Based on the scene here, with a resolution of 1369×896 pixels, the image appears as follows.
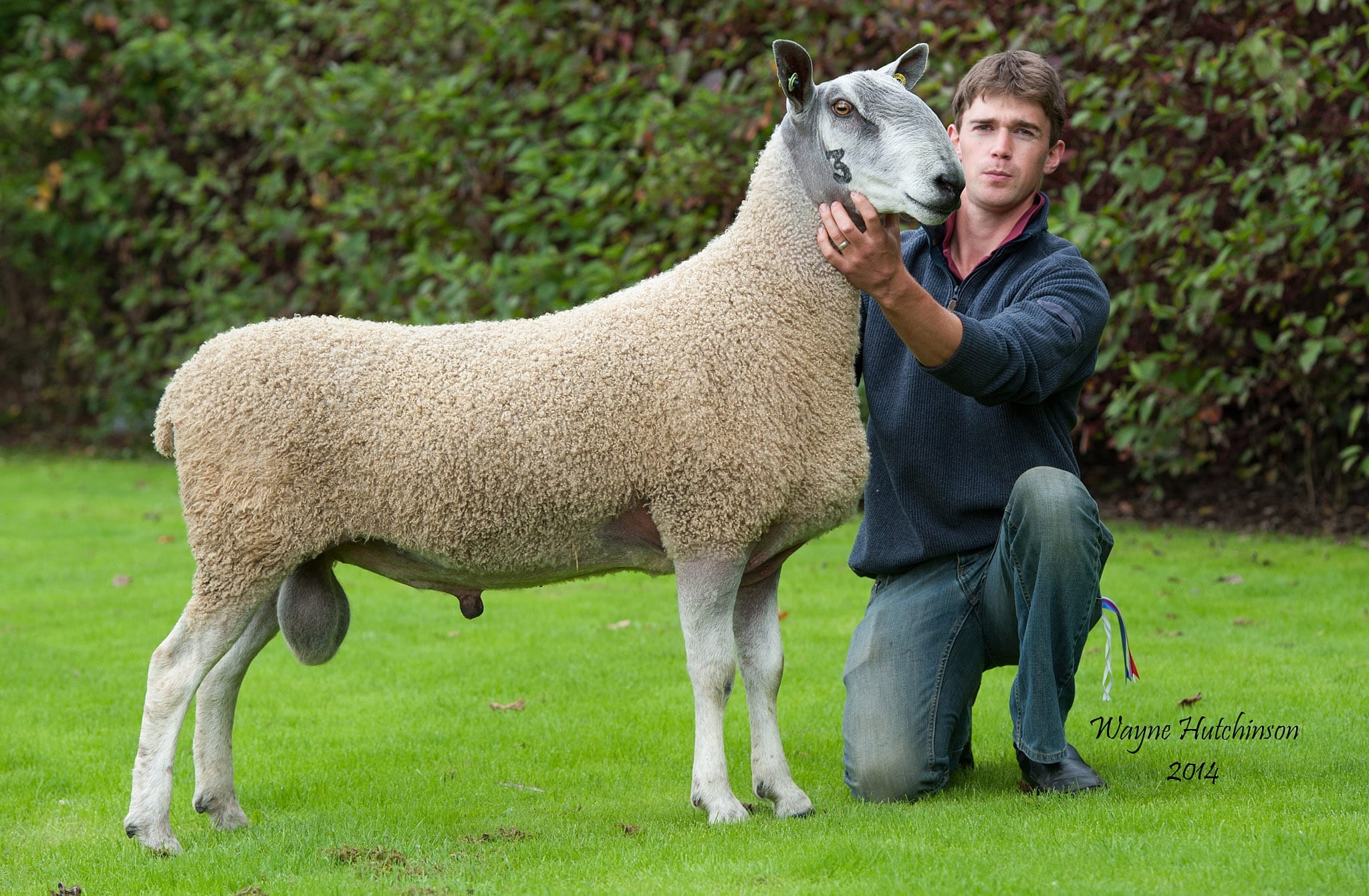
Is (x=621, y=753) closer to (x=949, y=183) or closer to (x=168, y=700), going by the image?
(x=168, y=700)

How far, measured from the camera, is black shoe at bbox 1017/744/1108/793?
350 centimetres

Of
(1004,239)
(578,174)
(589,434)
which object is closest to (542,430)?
(589,434)

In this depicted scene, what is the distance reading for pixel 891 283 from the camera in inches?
124

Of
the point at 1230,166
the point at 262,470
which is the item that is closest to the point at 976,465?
the point at 262,470

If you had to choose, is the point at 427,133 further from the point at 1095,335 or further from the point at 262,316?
the point at 1095,335

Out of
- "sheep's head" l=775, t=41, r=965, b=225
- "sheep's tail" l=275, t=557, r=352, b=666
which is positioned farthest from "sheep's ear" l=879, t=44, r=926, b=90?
"sheep's tail" l=275, t=557, r=352, b=666

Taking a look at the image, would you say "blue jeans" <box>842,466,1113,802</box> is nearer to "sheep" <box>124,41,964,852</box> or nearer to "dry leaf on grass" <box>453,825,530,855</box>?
"sheep" <box>124,41,964,852</box>

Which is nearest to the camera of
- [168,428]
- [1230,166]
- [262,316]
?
[168,428]

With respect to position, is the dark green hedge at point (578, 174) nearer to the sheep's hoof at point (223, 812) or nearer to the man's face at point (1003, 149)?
the man's face at point (1003, 149)

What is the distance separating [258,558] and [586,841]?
1.05 meters

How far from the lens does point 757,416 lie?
10.6ft

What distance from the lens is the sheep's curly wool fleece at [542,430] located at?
3195mm

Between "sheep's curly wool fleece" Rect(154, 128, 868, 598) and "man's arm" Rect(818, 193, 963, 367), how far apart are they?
168 mm

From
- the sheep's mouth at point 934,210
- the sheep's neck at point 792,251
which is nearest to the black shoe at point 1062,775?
the sheep's neck at point 792,251
